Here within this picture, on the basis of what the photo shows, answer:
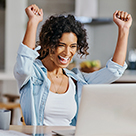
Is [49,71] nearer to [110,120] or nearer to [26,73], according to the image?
[26,73]

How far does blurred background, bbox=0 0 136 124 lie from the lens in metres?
3.76

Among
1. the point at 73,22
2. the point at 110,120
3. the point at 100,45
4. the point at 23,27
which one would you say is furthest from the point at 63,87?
the point at 100,45

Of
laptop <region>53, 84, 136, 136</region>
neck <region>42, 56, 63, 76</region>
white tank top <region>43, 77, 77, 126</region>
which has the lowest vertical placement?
white tank top <region>43, 77, 77, 126</region>

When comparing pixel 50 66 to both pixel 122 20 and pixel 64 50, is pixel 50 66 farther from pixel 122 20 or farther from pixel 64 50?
pixel 122 20

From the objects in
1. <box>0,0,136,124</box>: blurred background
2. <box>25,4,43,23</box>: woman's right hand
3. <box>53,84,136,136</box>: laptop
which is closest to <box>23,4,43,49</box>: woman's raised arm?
<box>25,4,43,23</box>: woman's right hand

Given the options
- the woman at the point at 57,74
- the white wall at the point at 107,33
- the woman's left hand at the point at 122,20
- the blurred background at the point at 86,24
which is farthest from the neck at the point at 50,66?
the white wall at the point at 107,33

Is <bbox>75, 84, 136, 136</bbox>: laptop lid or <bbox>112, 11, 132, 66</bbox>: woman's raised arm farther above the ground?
<bbox>112, 11, 132, 66</bbox>: woman's raised arm

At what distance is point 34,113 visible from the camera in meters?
1.42

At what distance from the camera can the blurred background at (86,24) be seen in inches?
148

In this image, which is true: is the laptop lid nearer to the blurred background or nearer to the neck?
the neck

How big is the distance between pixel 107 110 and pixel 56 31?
0.68m

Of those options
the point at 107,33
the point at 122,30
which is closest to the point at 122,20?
the point at 122,30

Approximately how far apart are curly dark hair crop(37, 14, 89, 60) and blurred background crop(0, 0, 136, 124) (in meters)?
1.97

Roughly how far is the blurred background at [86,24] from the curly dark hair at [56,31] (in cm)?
197
